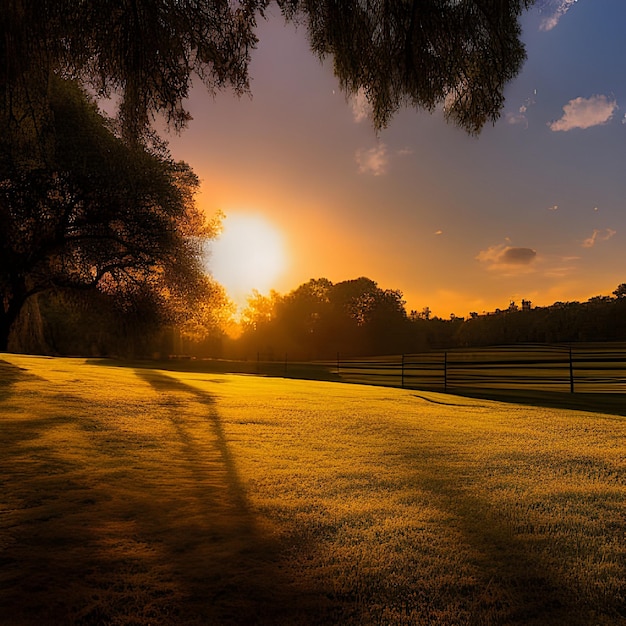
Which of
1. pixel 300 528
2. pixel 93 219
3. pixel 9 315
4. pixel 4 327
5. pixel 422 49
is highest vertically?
pixel 93 219

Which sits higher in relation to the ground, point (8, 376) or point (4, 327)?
point (4, 327)

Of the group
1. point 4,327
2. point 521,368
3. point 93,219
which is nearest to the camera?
point 93,219

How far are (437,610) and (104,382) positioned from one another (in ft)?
38.4

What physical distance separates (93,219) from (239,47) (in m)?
13.8

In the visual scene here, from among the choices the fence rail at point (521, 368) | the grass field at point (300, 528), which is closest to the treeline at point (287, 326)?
the fence rail at point (521, 368)

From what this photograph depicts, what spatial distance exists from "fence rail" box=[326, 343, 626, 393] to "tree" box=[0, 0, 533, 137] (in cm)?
1910

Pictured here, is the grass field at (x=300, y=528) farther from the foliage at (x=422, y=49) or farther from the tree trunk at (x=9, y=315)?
the tree trunk at (x=9, y=315)

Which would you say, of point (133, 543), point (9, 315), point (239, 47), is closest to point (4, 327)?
point (9, 315)

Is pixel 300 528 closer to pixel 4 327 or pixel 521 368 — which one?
pixel 4 327

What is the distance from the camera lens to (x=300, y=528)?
3.51m

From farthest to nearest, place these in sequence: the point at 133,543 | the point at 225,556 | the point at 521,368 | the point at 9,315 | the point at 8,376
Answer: the point at 521,368, the point at 9,315, the point at 8,376, the point at 133,543, the point at 225,556

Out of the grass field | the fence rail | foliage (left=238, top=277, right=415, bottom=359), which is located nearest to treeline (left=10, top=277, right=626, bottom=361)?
foliage (left=238, top=277, right=415, bottom=359)

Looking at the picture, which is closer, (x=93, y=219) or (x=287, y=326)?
(x=93, y=219)

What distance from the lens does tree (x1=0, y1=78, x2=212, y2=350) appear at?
600 inches
